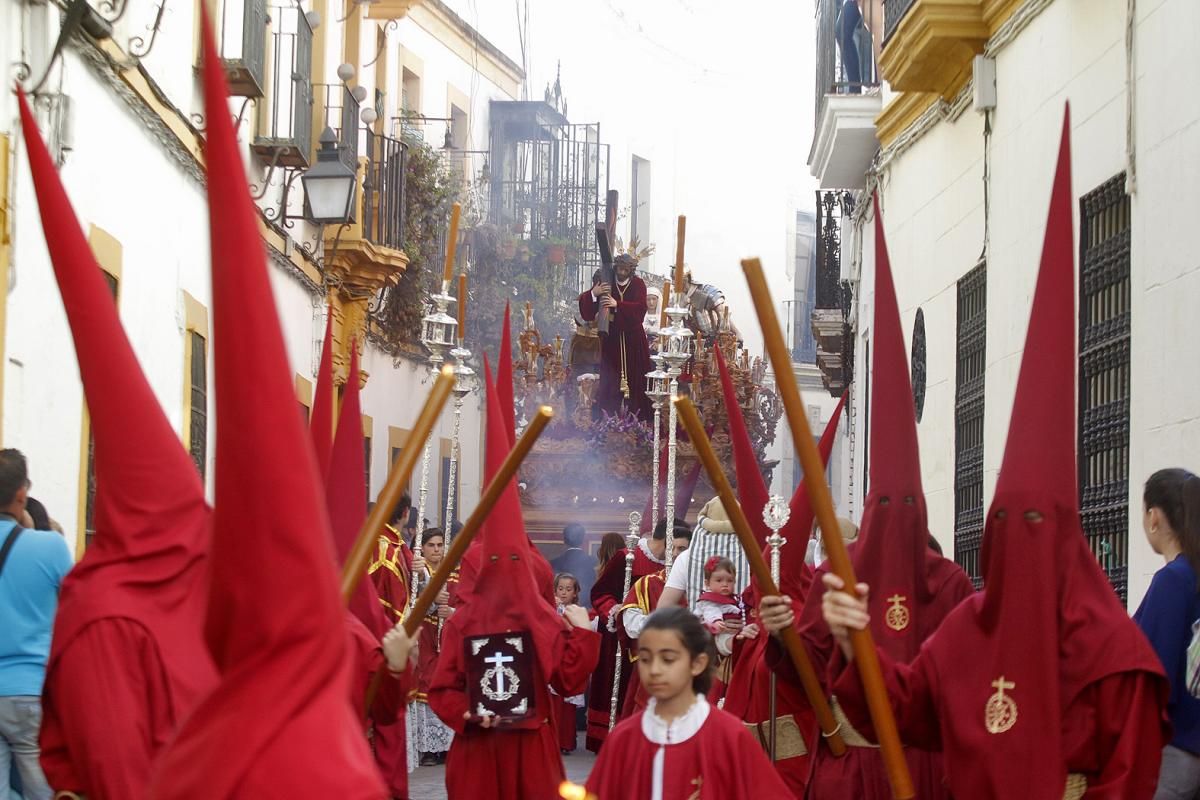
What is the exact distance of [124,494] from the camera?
4.09 meters

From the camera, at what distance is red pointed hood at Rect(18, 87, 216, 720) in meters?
4.02

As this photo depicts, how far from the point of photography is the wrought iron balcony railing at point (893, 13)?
12539 millimetres

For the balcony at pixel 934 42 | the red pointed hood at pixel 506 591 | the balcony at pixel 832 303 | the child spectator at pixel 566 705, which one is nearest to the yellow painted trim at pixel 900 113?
the balcony at pixel 934 42

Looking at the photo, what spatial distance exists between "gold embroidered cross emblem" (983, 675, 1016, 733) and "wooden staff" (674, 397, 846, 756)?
72cm

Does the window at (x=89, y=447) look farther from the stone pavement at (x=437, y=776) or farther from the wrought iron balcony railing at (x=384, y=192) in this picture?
the wrought iron balcony railing at (x=384, y=192)

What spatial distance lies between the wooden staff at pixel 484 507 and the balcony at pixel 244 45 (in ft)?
24.2

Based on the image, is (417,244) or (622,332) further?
(417,244)

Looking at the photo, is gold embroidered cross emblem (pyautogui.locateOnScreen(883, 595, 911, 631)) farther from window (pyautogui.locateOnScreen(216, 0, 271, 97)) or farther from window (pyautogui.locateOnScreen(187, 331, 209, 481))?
window (pyautogui.locateOnScreen(216, 0, 271, 97))

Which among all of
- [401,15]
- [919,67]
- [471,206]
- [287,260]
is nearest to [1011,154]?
[919,67]

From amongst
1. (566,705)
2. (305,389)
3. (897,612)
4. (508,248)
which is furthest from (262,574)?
(508,248)

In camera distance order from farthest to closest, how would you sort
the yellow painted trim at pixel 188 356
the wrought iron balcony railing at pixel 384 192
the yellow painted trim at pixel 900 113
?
the wrought iron balcony railing at pixel 384 192 < the yellow painted trim at pixel 900 113 < the yellow painted trim at pixel 188 356

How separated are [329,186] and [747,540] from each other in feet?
37.2

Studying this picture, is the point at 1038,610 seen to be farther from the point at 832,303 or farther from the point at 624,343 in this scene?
the point at 832,303

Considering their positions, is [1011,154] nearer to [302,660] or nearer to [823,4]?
[823,4]
